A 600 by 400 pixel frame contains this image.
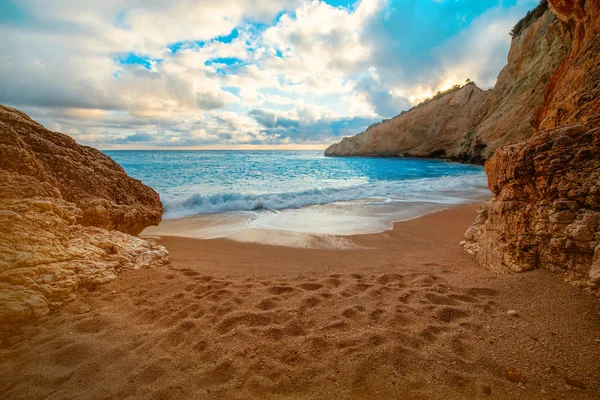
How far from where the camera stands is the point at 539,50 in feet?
68.9

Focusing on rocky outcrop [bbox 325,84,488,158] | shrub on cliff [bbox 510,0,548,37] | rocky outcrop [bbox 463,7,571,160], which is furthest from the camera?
rocky outcrop [bbox 325,84,488,158]

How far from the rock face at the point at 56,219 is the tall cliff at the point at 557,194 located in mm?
4239

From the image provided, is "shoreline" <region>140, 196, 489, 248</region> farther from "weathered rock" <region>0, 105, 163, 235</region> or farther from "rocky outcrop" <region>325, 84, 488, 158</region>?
"rocky outcrop" <region>325, 84, 488, 158</region>

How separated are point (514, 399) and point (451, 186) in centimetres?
1470

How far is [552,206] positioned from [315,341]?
8.20ft

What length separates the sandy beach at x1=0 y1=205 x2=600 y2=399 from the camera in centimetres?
168

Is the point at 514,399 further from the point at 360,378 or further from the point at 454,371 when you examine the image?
the point at 360,378

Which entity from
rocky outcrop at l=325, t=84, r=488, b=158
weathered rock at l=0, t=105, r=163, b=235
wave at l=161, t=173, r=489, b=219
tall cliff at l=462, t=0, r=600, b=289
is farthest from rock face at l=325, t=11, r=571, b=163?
weathered rock at l=0, t=105, r=163, b=235

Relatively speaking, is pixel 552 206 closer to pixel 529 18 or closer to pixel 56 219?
pixel 56 219

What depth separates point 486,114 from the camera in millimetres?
29172

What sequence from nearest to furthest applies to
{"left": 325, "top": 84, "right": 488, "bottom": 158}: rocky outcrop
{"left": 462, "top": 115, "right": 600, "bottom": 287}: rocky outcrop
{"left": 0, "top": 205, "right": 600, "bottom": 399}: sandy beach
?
{"left": 0, "top": 205, "right": 600, "bottom": 399}: sandy beach
{"left": 462, "top": 115, "right": 600, "bottom": 287}: rocky outcrop
{"left": 325, "top": 84, "right": 488, "bottom": 158}: rocky outcrop

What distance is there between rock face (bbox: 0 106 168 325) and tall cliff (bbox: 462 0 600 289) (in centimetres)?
424

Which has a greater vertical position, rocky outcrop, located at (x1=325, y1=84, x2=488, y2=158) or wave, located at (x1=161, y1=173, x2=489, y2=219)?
rocky outcrop, located at (x1=325, y1=84, x2=488, y2=158)

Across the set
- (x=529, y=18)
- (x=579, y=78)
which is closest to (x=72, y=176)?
(x=579, y=78)
